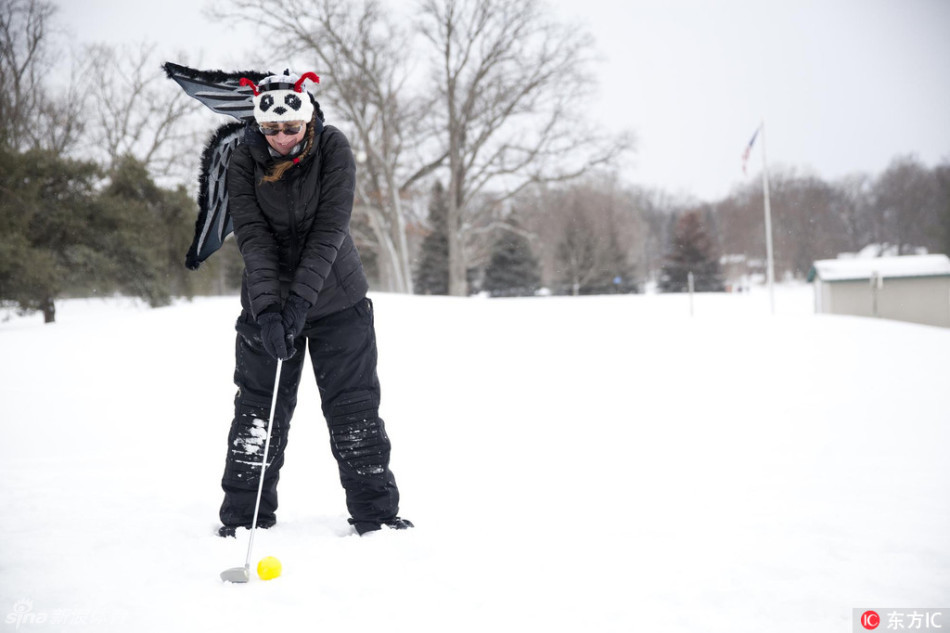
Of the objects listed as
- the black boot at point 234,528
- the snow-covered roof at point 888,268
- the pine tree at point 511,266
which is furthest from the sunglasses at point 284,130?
the pine tree at point 511,266

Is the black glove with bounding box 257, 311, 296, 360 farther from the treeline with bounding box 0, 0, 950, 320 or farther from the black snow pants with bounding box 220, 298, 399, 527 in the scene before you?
the treeline with bounding box 0, 0, 950, 320

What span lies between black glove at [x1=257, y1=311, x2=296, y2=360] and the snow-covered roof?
2123cm

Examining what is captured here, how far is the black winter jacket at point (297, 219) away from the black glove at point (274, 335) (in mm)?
136

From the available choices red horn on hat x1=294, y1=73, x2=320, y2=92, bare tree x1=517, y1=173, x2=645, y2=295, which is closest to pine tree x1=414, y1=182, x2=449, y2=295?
bare tree x1=517, y1=173, x2=645, y2=295

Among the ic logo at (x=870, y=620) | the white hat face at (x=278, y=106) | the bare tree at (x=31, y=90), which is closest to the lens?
the ic logo at (x=870, y=620)

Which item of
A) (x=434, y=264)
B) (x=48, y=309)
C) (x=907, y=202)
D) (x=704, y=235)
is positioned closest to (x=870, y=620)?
(x=48, y=309)

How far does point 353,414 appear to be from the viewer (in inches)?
A: 111

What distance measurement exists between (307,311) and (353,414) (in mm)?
503

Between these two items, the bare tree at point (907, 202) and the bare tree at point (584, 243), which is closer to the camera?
the bare tree at point (584, 243)

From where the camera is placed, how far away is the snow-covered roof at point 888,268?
19844 millimetres

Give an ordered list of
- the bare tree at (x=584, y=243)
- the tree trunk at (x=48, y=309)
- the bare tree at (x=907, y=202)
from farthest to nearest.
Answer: the bare tree at (x=907, y=202) < the bare tree at (x=584, y=243) < the tree trunk at (x=48, y=309)

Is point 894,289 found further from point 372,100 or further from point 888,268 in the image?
point 372,100

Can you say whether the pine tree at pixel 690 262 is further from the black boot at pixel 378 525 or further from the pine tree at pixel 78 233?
the black boot at pixel 378 525

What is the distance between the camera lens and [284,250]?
9.43 feet
